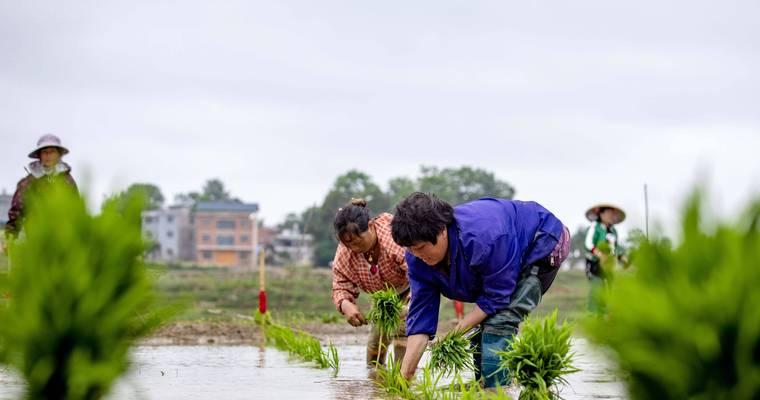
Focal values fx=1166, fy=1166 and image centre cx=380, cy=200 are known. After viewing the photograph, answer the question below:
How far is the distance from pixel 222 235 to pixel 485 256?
104 m

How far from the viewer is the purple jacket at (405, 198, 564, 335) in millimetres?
6012

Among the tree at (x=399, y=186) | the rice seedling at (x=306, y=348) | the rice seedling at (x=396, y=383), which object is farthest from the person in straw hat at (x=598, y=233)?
the tree at (x=399, y=186)

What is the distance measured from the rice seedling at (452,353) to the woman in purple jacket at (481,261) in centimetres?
9

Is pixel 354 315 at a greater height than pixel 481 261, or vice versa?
pixel 481 261

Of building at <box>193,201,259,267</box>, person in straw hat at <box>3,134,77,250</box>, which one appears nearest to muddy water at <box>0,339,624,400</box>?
person in straw hat at <box>3,134,77,250</box>

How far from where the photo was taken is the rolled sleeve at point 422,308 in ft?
21.2

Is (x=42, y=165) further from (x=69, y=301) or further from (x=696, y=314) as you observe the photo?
(x=696, y=314)

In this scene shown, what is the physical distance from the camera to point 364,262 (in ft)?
27.4

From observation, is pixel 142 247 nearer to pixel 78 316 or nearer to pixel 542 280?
pixel 78 316

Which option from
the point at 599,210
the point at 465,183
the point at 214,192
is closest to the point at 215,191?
the point at 214,192

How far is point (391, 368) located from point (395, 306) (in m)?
0.94

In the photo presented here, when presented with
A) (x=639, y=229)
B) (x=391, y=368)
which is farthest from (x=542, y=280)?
(x=639, y=229)

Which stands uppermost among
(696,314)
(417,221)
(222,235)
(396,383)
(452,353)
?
(222,235)

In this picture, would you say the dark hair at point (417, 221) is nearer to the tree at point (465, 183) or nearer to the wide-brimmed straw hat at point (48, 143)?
the wide-brimmed straw hat at point (48, 143)
